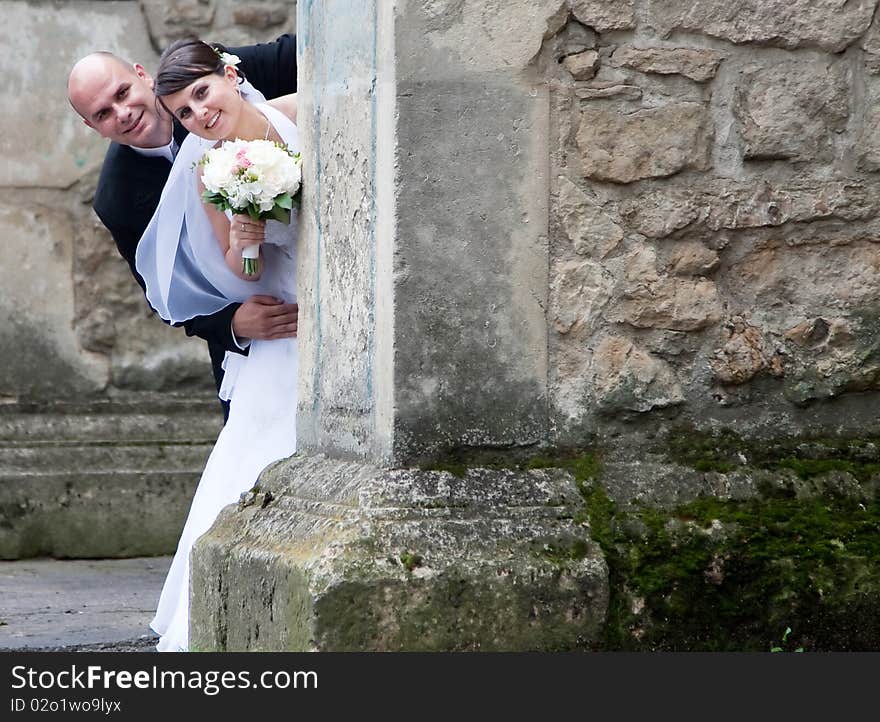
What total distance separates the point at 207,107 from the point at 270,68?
1006mm

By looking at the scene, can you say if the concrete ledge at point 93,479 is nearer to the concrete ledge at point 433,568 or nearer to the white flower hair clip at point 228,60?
the white flower hair clip at point 228,60

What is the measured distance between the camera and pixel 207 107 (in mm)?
4273

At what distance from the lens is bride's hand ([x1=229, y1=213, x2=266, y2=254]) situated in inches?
159

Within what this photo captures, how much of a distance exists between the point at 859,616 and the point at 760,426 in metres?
0.44

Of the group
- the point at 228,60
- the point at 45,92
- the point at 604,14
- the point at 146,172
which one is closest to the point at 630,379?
the point at 604,14

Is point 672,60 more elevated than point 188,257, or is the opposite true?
point 672,60

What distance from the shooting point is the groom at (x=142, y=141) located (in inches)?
191

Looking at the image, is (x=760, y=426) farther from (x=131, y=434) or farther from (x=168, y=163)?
(x=131, y=434)

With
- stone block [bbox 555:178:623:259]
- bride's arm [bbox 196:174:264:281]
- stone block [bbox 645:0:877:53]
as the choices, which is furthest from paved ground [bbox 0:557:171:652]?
stone block [bbox 645:0:877:53]

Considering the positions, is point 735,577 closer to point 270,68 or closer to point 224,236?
point 224,236

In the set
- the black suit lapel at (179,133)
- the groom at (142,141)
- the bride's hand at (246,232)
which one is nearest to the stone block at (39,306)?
the groom at (142,141)

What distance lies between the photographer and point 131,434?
679cm

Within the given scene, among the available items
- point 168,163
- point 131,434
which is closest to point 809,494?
point 168,163

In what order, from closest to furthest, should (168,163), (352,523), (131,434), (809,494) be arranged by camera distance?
(352,523)
(809,494)
(168,163)
(131,434)
